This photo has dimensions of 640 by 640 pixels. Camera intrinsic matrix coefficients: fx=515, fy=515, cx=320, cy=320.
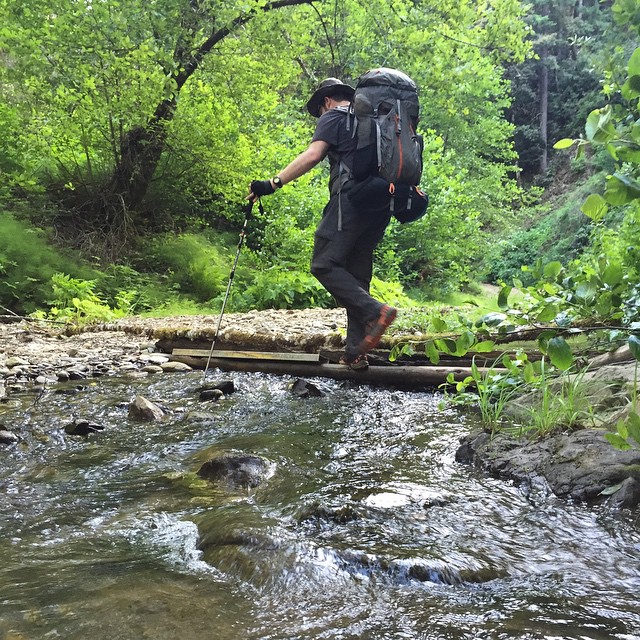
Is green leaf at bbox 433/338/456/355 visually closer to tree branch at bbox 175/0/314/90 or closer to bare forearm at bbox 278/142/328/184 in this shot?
bare forearm at bbox 278/142/328/184

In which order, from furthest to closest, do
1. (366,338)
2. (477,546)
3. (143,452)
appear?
1. (366,338)
2. (143,452)
3. (477,546)

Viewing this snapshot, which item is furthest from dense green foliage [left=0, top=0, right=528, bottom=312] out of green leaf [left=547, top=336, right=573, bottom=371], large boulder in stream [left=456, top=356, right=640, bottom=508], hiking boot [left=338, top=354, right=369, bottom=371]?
green leaf [left=547, top=336, right=573, bottom=371]

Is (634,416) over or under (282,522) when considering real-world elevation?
over

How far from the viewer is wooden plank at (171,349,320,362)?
536 centimetres

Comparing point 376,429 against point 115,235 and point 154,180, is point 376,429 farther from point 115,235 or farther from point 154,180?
point 154,180

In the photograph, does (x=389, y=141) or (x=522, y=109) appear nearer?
(x=389, y=141)

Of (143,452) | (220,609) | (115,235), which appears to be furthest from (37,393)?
(115,235)

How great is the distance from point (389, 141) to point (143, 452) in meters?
2.90

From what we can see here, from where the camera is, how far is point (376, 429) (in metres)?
3.49

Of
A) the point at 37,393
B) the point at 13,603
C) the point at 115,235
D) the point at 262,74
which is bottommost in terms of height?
the point at 13,603

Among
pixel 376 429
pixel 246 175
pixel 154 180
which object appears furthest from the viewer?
pixel 154 180

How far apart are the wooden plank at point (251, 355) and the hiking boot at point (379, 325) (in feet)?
3.30

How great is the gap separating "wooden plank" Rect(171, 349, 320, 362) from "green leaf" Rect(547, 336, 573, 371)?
3.83 m

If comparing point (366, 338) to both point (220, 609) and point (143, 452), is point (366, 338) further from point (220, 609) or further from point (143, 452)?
point (220, 609)
